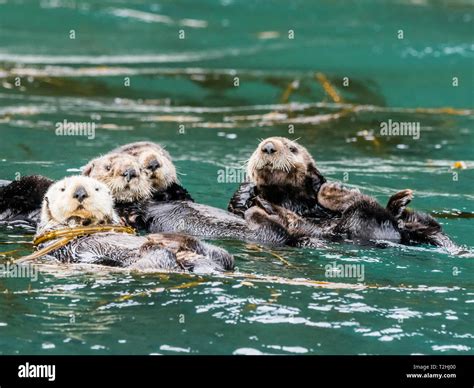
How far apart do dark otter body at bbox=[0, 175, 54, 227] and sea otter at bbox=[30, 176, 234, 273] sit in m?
0.95

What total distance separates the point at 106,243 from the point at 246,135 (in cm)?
611

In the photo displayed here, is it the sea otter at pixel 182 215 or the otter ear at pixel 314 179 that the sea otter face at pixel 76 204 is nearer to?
the sea otter at pixel 182 215

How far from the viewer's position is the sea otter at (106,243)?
655 centimetres

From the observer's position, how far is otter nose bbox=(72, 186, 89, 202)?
23.8 feet

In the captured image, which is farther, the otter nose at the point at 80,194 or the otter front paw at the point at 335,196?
the otter front paw at the point at 335,196

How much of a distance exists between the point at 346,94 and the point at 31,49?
18.0 ft

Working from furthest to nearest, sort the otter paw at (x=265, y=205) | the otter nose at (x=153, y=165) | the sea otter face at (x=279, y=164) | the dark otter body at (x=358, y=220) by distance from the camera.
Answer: the otter nose at (x=153, y=165) < the sea otter face at (x=279, y=164) < the otter paw at (x=265, y=205) < the dark otter body at (x=358, y=220)

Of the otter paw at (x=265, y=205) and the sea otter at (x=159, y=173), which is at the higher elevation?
the sea otter at (x=159, y=173)

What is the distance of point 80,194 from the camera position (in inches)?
286

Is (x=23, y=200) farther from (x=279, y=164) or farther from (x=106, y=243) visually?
(x=279, y=164)
